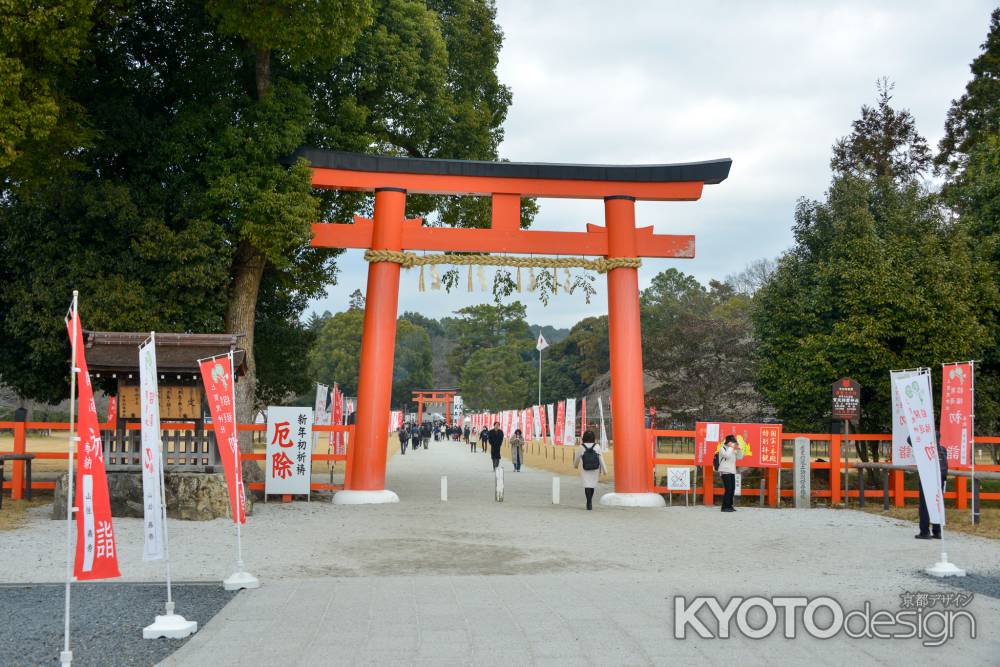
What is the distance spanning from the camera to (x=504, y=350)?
8538cm

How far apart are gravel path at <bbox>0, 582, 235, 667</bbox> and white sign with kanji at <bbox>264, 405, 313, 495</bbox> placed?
26.9 feet

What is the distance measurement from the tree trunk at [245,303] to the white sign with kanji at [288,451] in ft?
6.12

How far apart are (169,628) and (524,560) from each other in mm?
5002

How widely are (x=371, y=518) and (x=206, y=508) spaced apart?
2.60m

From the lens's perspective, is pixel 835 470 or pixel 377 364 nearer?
pixel 377 364

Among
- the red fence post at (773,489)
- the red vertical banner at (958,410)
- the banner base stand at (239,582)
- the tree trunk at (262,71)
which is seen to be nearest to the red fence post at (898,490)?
the red fence post at (773,489)

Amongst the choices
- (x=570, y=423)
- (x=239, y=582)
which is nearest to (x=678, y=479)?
(x=239, y=582)

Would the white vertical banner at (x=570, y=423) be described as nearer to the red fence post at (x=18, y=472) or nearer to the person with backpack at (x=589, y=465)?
the person with backpack at (x=589, y=465)

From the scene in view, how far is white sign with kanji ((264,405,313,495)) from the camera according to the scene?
56.6 feet

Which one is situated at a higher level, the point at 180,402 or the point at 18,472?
the point at 180,402

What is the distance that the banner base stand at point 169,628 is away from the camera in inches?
264

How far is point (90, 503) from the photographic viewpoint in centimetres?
650

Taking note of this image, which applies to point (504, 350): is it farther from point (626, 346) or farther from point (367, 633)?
point (367, 633)

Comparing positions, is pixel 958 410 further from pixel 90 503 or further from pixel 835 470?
pixel 90 503
